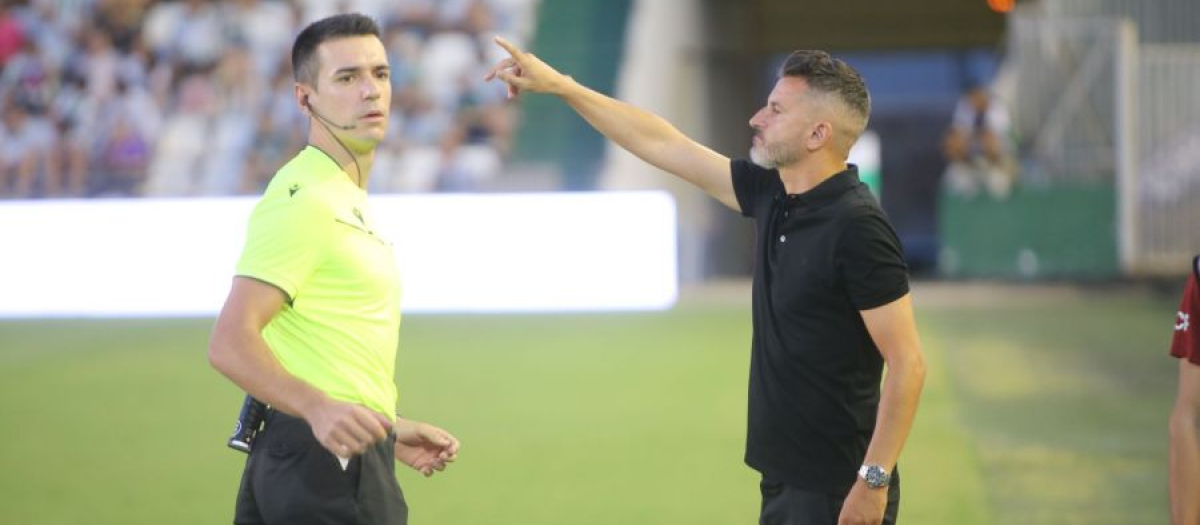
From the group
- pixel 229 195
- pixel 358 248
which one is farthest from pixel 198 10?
pixel 358 248

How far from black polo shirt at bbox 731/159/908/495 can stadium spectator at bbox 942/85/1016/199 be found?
17293 mm

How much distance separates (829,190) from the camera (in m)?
4.38

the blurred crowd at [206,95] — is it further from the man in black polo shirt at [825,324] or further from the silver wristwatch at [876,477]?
the silver wristwatch at [876,477]

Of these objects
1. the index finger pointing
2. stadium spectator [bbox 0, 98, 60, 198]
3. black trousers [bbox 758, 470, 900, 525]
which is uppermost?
stadium spectator [bbox 0, 98, 60, 198]

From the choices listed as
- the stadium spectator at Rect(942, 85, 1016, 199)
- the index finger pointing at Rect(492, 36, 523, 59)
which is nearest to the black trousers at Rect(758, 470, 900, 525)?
the index finger pointing at Rect(492, 36, 523, 59)

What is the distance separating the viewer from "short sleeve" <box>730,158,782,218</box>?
15.5ft

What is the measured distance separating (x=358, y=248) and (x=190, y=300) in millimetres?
14602

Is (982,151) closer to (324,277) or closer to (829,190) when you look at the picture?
(829,190)

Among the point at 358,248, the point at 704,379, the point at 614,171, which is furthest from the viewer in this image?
the point at 614,171

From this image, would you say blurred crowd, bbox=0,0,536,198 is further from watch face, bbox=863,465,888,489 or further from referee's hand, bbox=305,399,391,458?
referee's hand, bbox=305,399,391,458

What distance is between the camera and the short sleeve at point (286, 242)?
3.85m

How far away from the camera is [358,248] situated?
159 inches

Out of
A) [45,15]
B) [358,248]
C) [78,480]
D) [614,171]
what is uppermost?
[45,15]

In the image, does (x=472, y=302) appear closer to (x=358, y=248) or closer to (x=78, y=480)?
(x=78, y=480)
